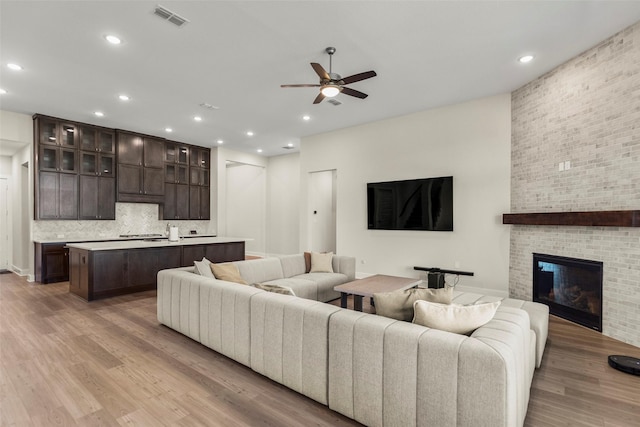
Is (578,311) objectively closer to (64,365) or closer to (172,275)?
(172,275)

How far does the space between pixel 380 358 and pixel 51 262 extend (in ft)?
22.5

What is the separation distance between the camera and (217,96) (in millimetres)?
4969

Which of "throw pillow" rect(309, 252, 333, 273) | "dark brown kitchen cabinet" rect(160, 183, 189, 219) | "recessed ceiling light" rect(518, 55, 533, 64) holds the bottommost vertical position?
"throw pillow" rect(309, 252, 333, 273)

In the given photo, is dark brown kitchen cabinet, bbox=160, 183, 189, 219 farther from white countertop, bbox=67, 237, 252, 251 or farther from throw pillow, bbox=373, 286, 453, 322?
throw pillow, bbox=373, 286, 453, 322

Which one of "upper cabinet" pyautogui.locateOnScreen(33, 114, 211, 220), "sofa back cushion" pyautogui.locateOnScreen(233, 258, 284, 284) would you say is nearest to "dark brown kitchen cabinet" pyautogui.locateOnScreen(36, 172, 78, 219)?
"upper cabinet" pyautogui.locateOnScreen(33, 114, 211, 220)

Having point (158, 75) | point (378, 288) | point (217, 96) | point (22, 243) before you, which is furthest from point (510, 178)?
point (22, 243)

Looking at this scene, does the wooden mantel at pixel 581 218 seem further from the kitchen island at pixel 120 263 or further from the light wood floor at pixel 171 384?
the kitchen island at pixel 120 263

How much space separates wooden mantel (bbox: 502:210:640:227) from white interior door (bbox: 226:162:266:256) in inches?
275

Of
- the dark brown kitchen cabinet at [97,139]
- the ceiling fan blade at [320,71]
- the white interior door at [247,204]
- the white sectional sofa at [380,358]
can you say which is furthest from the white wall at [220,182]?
the white sectional sofa at [380,358]

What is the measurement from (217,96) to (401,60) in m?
2.86

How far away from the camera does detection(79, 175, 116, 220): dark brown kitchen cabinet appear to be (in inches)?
255

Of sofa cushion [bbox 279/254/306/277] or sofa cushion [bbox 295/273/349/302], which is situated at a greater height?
sofa cushion [bbox 279/254/306/277]

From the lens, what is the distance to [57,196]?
6.11 m

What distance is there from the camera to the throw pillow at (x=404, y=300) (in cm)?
197
